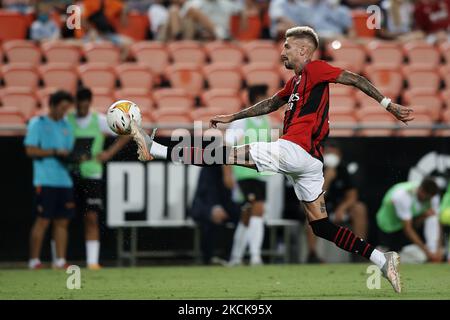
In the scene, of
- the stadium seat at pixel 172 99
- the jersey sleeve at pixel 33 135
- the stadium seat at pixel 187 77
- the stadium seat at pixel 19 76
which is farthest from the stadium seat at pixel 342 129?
the stadium seat at pixel 19 76

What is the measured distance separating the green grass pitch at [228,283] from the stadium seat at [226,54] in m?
4.55

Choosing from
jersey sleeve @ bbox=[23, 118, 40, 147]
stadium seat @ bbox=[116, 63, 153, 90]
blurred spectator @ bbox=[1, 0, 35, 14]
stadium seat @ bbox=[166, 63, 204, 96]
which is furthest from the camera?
blurred spectator @ bbox=[1, 0, 35, 14]

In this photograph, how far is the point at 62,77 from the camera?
15.5 meters

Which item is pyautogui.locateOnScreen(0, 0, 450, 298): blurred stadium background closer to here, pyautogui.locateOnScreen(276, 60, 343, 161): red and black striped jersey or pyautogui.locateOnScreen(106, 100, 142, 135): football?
pyautogui.locateOnScreen(276, 60, 343, 161): red and black striped jersey

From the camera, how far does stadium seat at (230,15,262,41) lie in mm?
17359

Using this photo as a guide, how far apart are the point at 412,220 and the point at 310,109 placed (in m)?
4.76

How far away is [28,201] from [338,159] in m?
3.78

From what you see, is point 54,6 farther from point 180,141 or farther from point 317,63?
point 317,63

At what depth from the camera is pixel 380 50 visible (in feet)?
54.6

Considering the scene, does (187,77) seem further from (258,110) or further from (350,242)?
(350,242)

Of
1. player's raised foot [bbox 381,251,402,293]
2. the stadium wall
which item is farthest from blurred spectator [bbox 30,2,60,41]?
player's raised foot [bbox 381,251,402,293]

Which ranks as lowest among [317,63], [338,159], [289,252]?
[289,252]

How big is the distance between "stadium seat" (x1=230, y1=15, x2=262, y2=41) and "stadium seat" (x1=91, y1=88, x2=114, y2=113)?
3.18 meters
